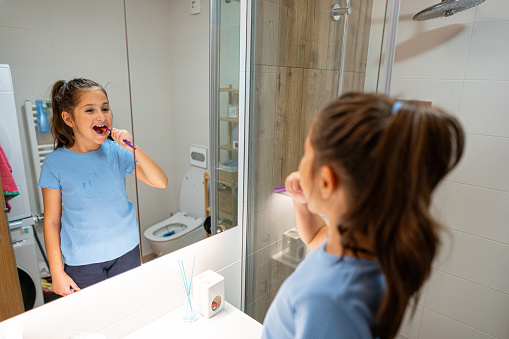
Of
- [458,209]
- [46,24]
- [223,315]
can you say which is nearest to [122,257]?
[223,315]

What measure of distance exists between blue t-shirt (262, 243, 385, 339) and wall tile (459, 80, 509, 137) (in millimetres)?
1310

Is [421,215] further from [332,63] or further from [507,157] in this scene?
[507,157]

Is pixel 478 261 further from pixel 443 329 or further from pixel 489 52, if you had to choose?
pixel 489 52

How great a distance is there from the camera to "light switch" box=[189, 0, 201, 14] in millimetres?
986

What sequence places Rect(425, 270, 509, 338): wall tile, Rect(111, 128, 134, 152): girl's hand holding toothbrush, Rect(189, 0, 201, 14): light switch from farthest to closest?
Rect(425, 270, 509, 338): wall tile
Rect(189, 0, 201, 14): light switch
Rect(111, 128, 134, 152): girl's hand holding toothbrush

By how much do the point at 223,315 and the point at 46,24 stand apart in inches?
40.1

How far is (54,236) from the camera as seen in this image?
2.62 feet

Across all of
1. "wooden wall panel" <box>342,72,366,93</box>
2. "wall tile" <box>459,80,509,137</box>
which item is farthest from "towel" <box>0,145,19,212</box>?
"wall tile" <box>459,80,509,137</box>

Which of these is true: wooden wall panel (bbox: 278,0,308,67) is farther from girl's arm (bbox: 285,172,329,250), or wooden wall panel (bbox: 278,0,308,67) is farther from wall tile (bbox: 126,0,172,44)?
girl's arm (bbox: 285,172,329,250)

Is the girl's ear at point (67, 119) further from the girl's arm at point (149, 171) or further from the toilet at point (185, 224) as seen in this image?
the toilet at point (185, 224)

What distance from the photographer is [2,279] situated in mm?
747

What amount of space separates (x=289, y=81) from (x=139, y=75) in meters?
0.55

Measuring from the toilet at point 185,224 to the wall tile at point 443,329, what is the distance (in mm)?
1420

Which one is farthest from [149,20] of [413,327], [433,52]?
[413,327]
